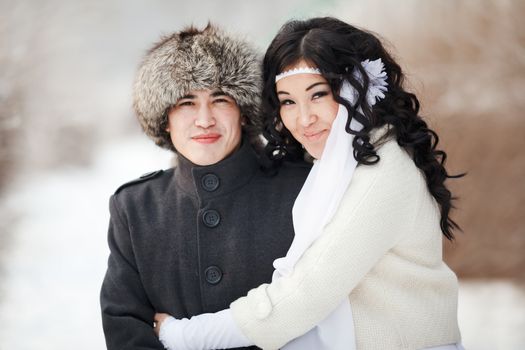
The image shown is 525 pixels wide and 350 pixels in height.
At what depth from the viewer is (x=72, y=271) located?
12.7 ft

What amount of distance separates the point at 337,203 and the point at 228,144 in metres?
0.57

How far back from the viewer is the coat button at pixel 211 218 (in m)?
2.20

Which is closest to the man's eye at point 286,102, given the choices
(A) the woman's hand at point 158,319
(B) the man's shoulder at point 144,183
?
(B) the man's shoulder at point 144,183

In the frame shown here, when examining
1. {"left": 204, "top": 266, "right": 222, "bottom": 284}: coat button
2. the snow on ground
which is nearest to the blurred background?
the snow on ground

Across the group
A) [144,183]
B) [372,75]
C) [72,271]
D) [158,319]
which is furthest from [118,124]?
[372,75]

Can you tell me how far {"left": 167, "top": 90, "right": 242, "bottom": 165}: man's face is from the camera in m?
2.17

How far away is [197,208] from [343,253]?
0.67m

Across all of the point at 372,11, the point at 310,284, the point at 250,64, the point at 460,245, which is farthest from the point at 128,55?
the point at 310,284

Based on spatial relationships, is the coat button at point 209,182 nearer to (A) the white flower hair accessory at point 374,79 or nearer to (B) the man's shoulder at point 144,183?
(B) the man's shoulder at point 144,183

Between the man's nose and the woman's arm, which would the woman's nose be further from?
the man's nose

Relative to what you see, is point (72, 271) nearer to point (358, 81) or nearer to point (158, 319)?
point (158, 319)

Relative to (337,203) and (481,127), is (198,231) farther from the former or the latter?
(481,127)

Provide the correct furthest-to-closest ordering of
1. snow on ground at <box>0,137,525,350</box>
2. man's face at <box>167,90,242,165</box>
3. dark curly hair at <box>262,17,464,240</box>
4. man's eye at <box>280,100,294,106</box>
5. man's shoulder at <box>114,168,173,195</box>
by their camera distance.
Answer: snow on ground at <box>0,137,525,350</box> → man's shoulder at <box>114,168,173,195</box> → man's face at <box>167,90,242,165</box> → man's eye at <box>280,100,294,106</box> → dark curly hair at <box>262,17,464,240</box>

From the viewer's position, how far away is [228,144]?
2248 mm
